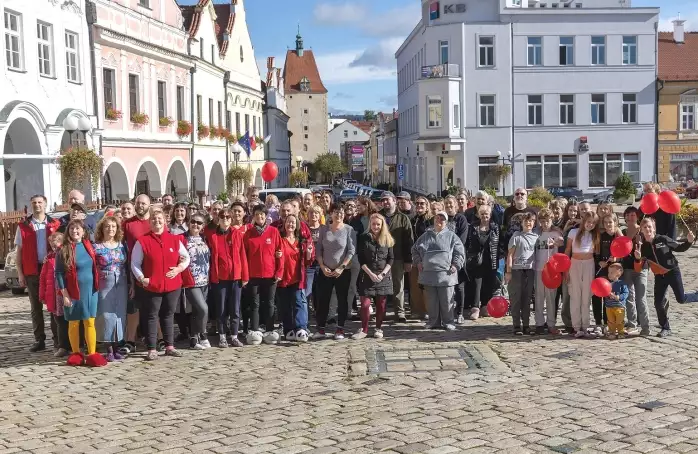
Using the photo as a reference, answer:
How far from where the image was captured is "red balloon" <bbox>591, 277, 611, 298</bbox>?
10664 mm

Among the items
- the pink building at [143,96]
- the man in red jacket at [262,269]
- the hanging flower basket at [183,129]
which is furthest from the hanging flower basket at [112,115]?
the man in red jacket at [262,269]

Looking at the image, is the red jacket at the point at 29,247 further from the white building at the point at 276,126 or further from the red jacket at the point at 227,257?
the white building at the point at 276,126

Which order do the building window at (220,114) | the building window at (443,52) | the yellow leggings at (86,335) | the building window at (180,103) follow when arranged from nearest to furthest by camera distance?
1. the yellow leggings at (86,335)
2. the building window at (180,103)
3. the building window at (220,114)
4. the building window at (443,52)

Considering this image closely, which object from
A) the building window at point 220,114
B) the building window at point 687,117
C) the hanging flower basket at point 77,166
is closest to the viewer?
the hanging flower basket at point 77,166

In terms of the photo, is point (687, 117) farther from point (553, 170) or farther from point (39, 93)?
point (39, 93)

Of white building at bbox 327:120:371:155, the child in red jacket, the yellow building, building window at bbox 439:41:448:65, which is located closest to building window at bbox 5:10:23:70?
the child in red jacket

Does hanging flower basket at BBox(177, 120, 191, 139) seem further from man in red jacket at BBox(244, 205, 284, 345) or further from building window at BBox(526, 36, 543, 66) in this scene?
man in red jacket at BBox(244, 205, 284, 345)

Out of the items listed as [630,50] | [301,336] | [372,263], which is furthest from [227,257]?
[630,50]

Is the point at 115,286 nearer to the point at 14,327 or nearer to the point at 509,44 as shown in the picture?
the point at 14,327

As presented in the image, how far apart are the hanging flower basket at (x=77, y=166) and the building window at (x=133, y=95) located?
20.5 ft

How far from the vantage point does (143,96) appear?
29484mm

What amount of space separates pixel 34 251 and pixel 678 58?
48046mm

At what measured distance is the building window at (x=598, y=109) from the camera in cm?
4778

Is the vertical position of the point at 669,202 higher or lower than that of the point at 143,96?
lower
